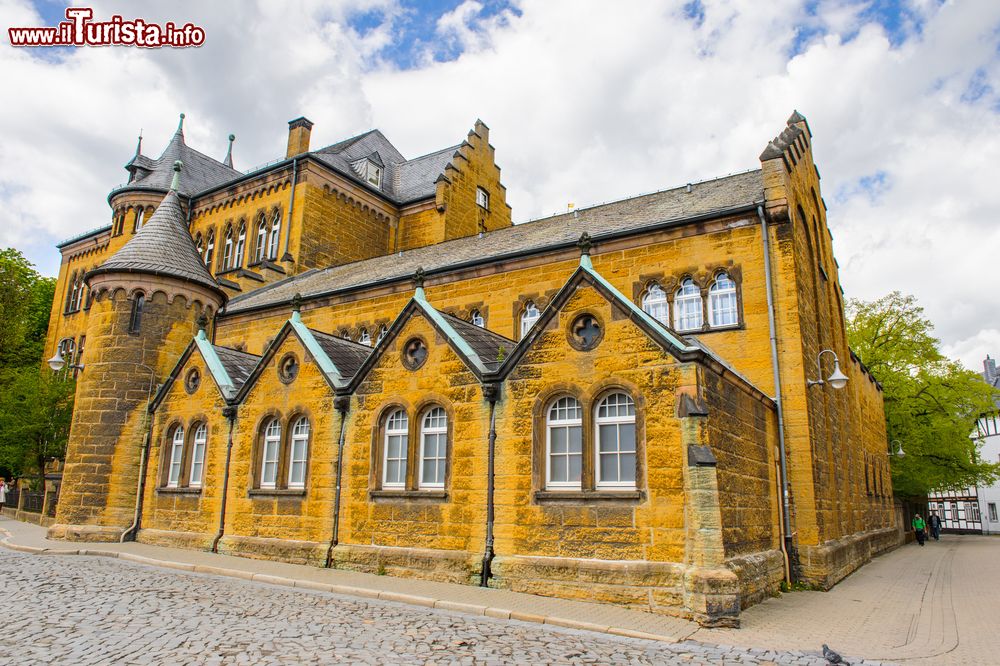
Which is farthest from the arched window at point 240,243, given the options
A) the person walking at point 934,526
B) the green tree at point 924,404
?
the person walking at point 934,526

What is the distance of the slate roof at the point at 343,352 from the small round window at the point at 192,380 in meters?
4.04

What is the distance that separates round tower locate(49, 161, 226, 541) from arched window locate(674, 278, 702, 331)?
1525cm

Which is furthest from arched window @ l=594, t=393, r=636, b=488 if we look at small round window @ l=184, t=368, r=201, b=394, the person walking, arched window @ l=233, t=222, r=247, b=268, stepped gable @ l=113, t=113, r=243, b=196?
the person walking

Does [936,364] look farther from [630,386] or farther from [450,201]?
[630,386]

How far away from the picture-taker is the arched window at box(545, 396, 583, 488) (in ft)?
41.2

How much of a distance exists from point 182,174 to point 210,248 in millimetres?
7670

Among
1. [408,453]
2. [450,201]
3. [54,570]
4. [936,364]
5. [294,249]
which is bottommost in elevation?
[54,570]

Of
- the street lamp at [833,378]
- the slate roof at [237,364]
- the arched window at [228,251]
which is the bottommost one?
the street lamp at [833,378]

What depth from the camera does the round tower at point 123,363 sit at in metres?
20.6

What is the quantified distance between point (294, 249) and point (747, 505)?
1024 inches

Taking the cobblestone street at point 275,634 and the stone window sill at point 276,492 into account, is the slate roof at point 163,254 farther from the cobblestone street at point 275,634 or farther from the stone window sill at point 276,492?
the cobblestone street at point 275,634

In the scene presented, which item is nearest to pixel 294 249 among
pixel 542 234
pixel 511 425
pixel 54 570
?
pixel 542 234

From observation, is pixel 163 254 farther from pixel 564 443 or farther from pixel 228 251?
pixel 564 443

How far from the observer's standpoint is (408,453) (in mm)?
14688
